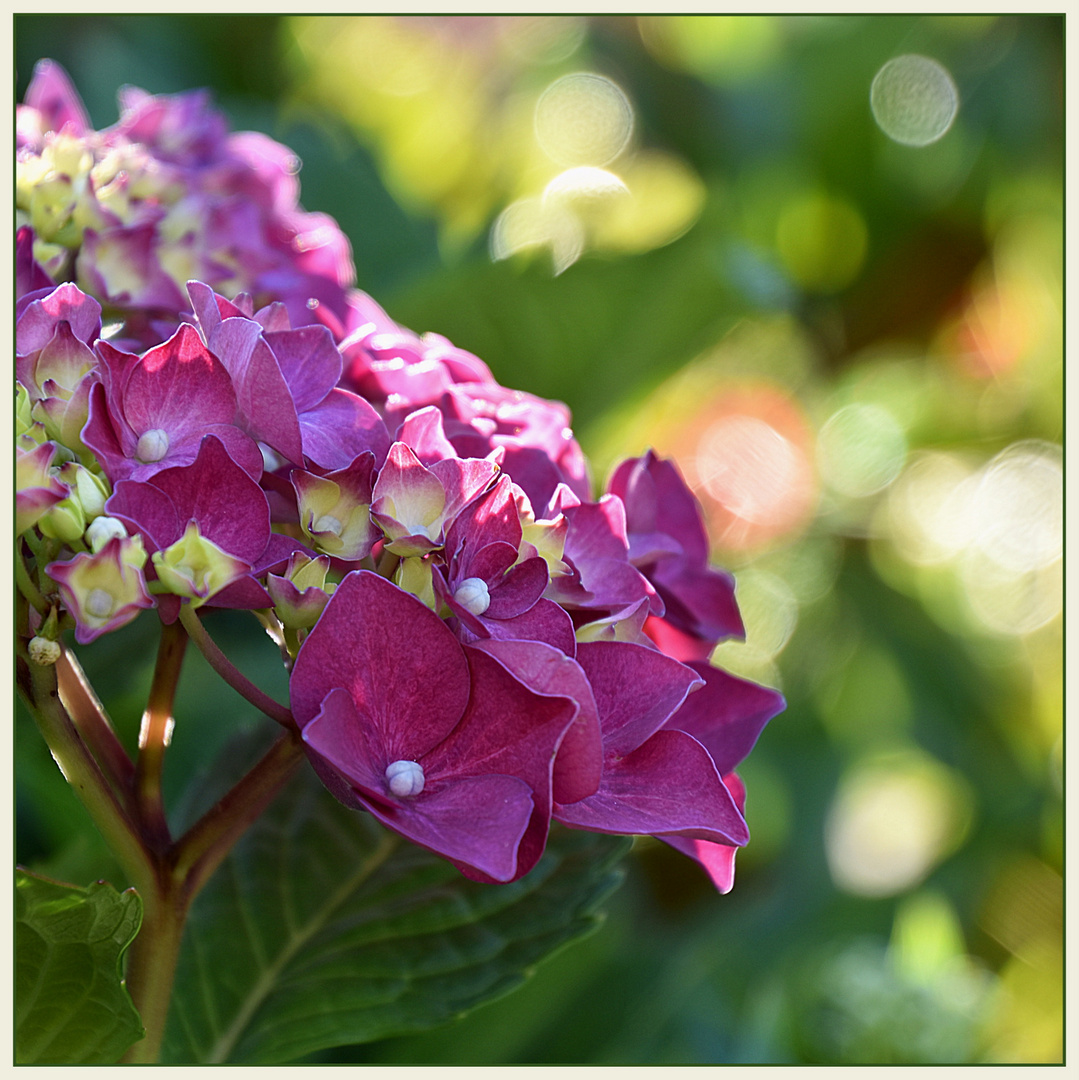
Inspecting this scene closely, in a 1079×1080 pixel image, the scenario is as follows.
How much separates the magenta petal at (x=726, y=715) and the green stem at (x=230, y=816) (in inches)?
5.1

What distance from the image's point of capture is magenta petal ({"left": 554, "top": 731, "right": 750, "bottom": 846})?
31 centimetres

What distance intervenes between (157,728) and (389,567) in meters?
0.09

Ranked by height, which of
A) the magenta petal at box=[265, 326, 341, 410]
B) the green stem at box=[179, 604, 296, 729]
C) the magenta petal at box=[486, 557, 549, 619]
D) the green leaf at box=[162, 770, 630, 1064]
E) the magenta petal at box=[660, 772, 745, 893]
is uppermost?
the magenta petal at box=[265, 326, 341, 410]

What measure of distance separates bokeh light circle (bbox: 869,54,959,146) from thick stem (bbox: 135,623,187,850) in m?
1.14

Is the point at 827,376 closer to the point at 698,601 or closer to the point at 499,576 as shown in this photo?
the point at 698,601

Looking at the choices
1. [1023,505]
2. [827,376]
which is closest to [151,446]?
[827,376]

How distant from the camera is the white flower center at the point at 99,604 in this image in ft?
0.94

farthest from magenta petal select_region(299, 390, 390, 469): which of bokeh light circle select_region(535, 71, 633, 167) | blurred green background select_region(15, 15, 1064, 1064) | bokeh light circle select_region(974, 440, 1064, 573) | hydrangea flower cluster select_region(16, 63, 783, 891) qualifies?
bokeh light circle select_region(974, 440, 1064, 573)

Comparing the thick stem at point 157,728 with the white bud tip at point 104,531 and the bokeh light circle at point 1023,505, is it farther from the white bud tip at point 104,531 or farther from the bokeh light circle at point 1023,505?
the bokeh light circle at point 1023,505

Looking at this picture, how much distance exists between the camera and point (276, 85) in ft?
3.48

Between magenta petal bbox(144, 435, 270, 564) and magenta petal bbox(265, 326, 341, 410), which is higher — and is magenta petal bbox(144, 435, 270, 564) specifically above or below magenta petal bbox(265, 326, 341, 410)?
below

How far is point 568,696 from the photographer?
303 mm

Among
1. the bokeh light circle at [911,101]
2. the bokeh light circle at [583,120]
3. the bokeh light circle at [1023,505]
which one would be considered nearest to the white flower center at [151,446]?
the bokeh light circle at [583,120]

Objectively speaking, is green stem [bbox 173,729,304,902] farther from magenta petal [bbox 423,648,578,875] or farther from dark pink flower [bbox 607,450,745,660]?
dark pink flower [bbox 607,450,745,660]
